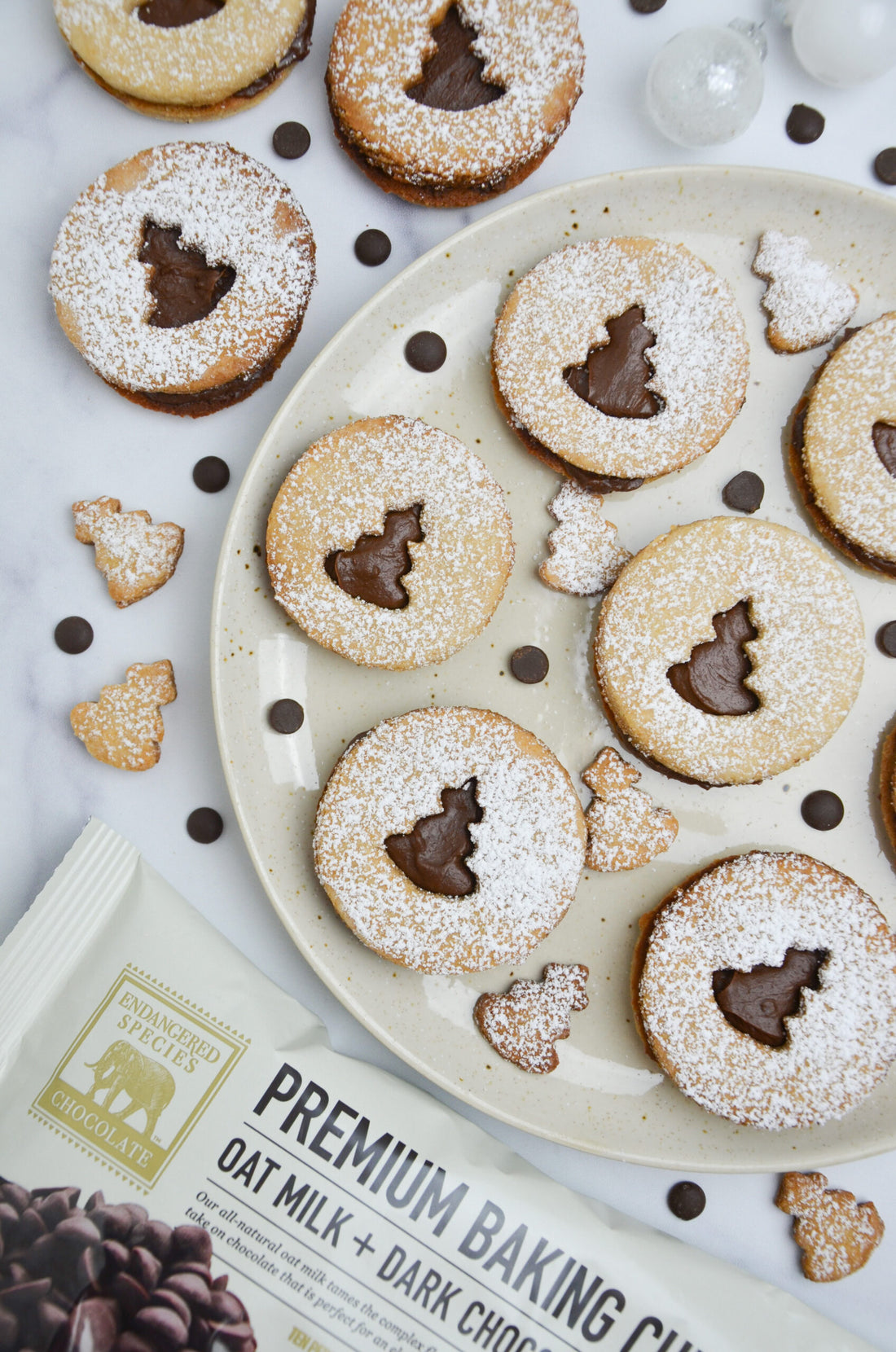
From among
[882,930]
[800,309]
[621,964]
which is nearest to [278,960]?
[621,964]

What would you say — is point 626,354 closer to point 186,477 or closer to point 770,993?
point 186,477

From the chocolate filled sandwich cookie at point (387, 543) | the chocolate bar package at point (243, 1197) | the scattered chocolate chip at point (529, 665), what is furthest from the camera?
the scattered chocolate chip at point (529, 665)

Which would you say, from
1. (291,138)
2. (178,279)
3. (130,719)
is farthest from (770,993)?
(291,138)

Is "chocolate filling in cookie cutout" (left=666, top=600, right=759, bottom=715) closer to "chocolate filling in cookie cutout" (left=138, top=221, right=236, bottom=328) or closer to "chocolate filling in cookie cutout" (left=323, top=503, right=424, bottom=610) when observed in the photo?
"chocolate filling in cookie cutout" (left=323, top=503, right=424, bottom=610)

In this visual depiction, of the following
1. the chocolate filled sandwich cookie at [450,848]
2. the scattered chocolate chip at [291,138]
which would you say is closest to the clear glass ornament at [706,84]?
the scattered chocolate chip at [291,138]

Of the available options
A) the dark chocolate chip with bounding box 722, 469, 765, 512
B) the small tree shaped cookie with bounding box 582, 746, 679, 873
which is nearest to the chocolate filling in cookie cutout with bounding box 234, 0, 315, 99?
the dark chocolate chip with bounding box 722, 469, 765, 512

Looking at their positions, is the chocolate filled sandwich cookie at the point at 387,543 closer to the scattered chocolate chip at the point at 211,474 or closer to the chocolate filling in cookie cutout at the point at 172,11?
the scattered chocolate chip at the point at 211,474
